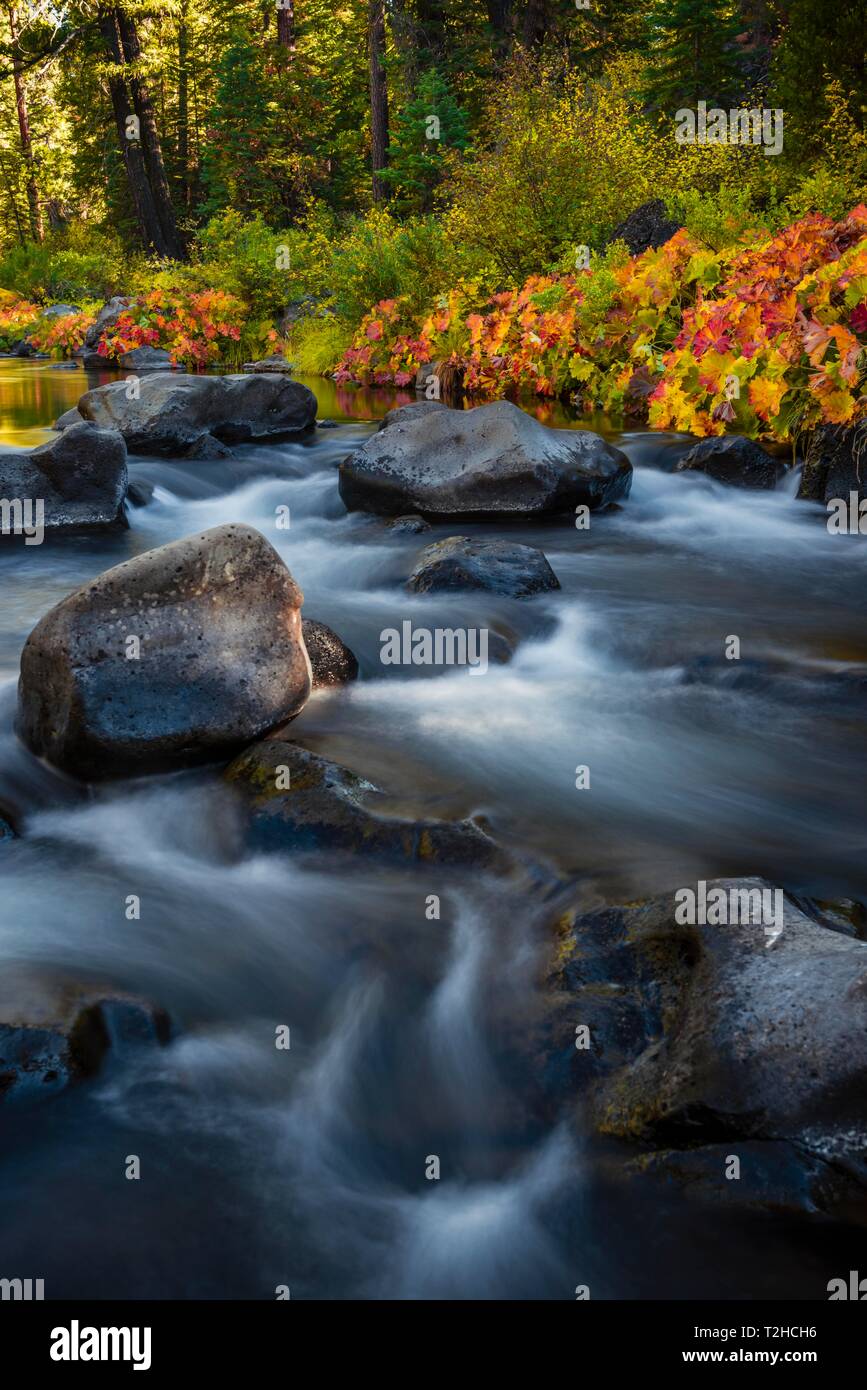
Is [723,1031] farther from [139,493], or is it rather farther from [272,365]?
[272,365]

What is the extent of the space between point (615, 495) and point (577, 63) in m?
25.2

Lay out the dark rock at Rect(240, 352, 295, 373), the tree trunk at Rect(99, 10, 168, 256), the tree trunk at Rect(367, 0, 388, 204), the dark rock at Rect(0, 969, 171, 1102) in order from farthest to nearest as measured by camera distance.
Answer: the tree trunk at Rect(367, 0, 388, 204), the tree trunk at Rect(99, 10, 168, 256), the dark rock at Rect(240, 352, 295, 373), the dark rock at Rect(0, 969, 171, 1102)

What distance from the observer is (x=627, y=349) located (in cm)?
1132

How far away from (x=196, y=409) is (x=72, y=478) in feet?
11.5

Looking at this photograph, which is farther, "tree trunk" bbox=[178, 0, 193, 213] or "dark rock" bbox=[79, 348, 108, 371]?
"tree trunk" bbox=[178, 0, 193, 213]

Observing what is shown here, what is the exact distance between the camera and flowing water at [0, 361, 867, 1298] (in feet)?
7.39

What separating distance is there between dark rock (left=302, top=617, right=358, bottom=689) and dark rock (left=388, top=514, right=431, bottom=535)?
103 inches

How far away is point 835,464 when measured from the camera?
7.90 meters

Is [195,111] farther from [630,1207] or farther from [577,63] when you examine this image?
[630,1207]

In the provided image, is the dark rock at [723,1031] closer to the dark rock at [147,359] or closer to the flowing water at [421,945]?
the flowing water at [421,945]

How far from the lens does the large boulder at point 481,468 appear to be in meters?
7.79

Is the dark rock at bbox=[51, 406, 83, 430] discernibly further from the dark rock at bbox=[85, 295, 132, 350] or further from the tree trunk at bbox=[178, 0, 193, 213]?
the tree trunk at bbox=[178, 0, 193, 213]

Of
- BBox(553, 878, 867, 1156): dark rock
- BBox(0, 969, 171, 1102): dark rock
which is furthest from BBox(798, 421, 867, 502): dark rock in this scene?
BBox(0, 969, 171, 1102): dark rock

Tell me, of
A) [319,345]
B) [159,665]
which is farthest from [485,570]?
[319,345]
